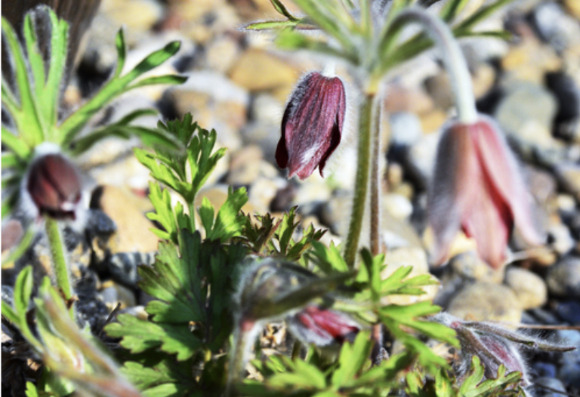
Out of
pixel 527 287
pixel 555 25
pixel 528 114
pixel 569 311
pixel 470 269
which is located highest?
pixel 555 25

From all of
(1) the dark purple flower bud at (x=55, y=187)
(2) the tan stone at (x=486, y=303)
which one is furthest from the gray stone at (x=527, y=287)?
(1) the dark purple flower bud at (x=55, y=187)

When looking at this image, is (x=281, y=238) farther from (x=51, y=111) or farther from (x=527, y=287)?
(x=527, y=287)

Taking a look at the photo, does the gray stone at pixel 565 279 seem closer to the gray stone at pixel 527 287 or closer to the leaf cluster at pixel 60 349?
the gray stone at pixel 527 287

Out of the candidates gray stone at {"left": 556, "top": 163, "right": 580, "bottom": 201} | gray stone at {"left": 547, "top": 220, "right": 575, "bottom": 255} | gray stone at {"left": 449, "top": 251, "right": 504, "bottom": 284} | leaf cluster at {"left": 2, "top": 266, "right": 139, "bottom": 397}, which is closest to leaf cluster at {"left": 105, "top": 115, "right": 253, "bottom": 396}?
leaf cluster at {"left": 2, "top": 266, "right": 139, "bottom": 397}

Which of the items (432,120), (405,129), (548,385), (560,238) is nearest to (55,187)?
(548,385)

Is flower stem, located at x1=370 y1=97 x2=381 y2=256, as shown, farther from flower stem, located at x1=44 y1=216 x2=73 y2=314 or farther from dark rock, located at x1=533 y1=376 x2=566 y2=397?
dark rock, located at x1=533 y1=376 x2=566 y2=397

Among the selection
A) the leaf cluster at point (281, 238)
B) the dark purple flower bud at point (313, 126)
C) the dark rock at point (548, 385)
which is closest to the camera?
the dark purple flower bud at point (313, 126)

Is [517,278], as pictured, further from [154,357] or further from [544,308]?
[154,357]
